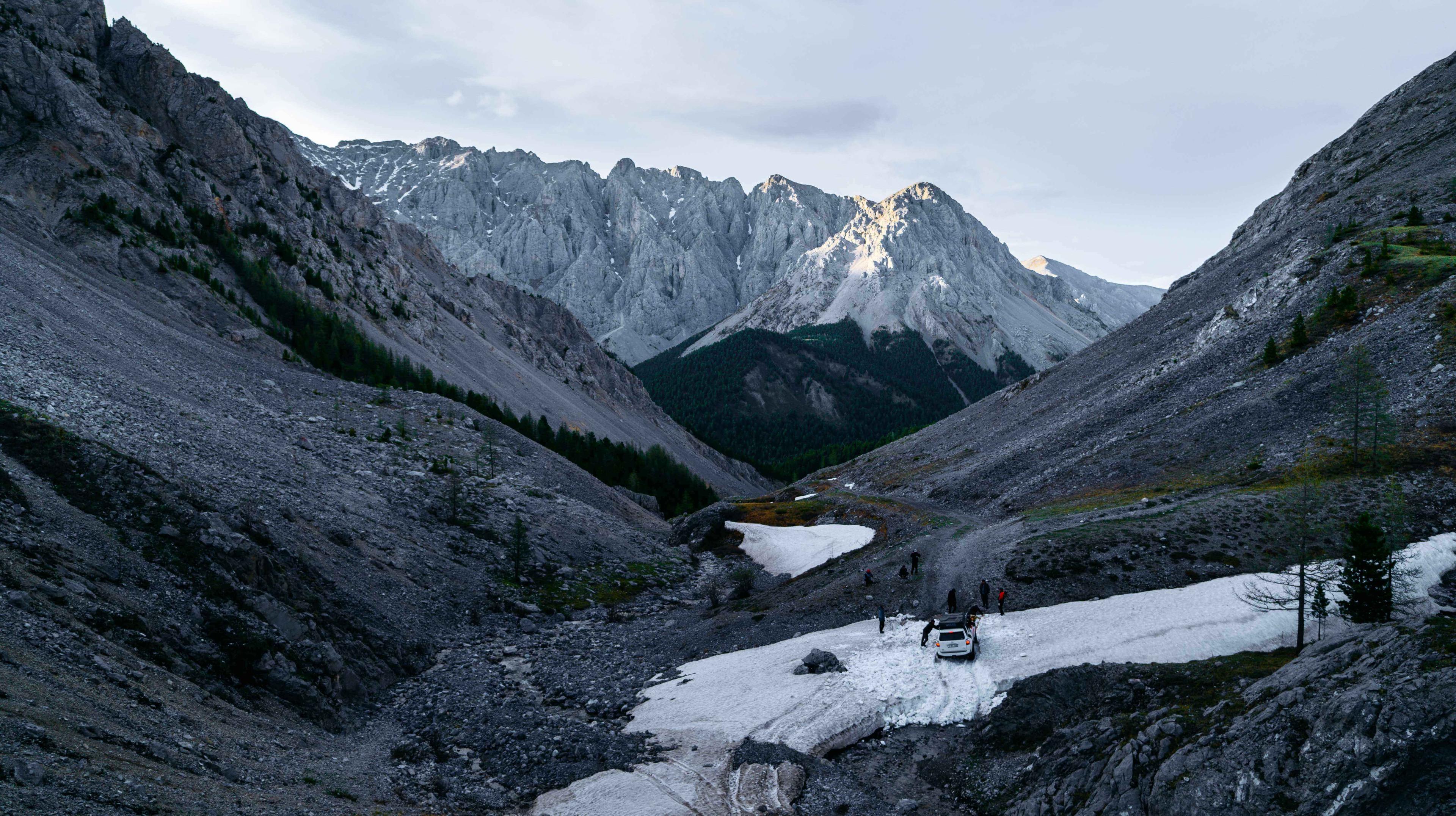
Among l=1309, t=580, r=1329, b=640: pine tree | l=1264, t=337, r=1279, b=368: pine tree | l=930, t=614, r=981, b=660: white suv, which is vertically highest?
l=1264, t=337, r=1279, b=368: pine tree

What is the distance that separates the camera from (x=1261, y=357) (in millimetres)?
66688

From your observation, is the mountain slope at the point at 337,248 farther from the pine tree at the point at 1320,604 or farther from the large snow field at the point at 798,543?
the pine tree at the point at 1320,604

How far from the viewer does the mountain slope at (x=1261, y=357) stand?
54344mm

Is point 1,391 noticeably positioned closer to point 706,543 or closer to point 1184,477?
point 706,543

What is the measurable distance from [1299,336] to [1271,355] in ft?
8.61

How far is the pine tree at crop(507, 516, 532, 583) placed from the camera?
50.6 meters

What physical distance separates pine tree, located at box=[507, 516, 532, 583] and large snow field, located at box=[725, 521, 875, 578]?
69.9 feet

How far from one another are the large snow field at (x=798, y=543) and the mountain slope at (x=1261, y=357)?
12.0 meters

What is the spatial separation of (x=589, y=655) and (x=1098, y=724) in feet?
88.4

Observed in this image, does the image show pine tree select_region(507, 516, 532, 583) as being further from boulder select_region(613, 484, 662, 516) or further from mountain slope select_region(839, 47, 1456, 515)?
mountain slope select_region(839, 47, 1456, 515)

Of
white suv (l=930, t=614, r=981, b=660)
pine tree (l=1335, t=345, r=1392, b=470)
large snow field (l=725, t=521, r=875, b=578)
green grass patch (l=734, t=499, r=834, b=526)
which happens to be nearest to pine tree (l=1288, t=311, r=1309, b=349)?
pine tree (l=1335, t=345, r=1392, b=470)

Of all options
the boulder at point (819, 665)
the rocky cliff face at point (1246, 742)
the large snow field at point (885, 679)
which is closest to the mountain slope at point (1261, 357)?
the large snow field at point (885, 679)

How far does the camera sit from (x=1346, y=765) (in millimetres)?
14422

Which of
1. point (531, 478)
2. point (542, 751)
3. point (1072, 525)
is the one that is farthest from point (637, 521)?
point (542, 751)
